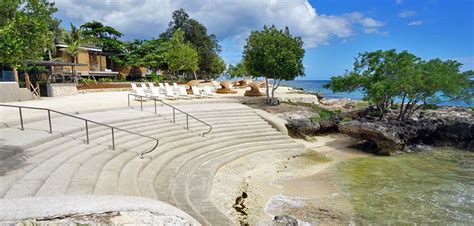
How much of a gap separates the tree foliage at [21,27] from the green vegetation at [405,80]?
16.1m

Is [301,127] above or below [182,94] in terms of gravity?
below

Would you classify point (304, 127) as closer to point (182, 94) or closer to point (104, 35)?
point (182, 94)

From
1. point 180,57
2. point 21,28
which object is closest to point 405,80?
point 21,28

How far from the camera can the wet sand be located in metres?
8.06

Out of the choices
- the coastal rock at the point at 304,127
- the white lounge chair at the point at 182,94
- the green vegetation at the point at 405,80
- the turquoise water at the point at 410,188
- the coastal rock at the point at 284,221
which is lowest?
the turquoise water at the point at 410,188

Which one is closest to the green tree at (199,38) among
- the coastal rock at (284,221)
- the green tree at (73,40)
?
the green tree at (73,40)

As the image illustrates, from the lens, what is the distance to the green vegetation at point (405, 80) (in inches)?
663

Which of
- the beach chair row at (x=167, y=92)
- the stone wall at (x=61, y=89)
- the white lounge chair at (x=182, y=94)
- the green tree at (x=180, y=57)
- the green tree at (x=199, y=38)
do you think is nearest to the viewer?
the beach chair row at (x=167, y=92)

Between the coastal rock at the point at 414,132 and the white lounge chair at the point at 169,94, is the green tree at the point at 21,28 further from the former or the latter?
the coastal rock at the point at 414,132

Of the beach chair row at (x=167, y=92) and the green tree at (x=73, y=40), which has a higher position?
the green tree at (x=73, y=40)

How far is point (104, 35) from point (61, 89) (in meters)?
28.2

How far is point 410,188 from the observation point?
10.2m

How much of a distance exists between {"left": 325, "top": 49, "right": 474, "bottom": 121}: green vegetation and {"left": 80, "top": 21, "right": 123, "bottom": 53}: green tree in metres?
37.5

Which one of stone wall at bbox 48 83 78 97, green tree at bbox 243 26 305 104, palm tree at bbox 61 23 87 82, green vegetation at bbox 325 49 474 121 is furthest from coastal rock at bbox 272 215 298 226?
palm tree at bbox 61 23 87 82
